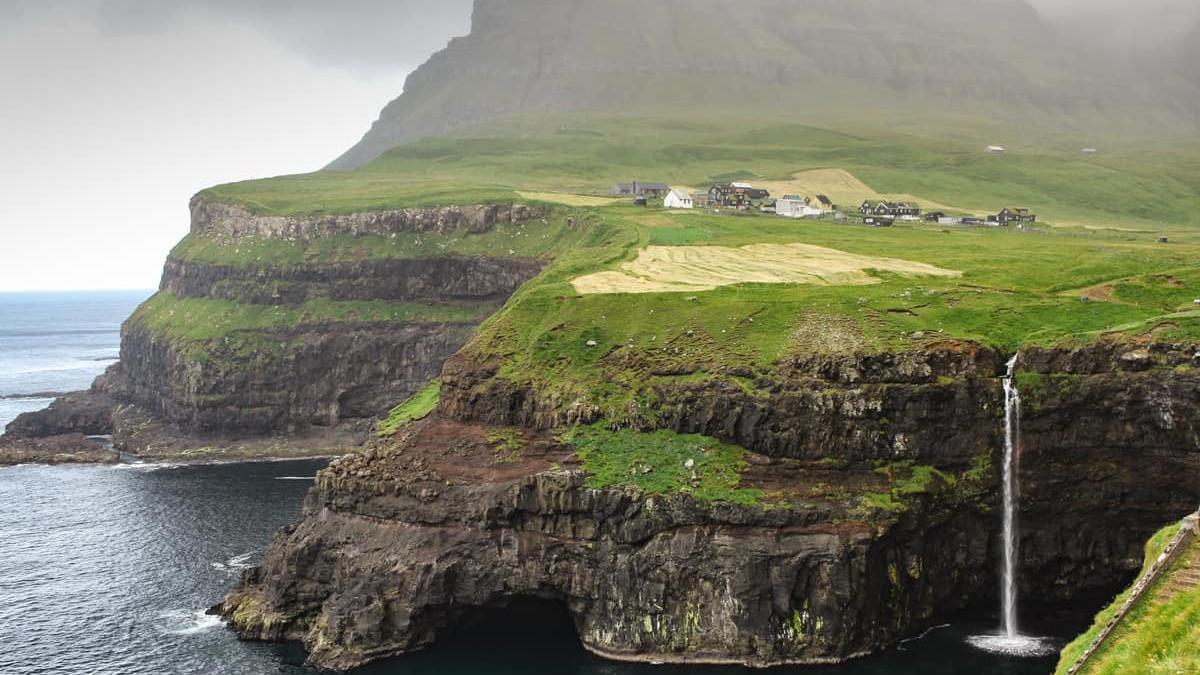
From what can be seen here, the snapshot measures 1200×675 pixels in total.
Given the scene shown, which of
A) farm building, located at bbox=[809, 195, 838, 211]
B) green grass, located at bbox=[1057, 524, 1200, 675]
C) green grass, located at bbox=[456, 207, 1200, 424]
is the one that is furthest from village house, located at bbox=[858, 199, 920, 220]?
green grass, located at bbox=[1057, 524, 1200, 675]

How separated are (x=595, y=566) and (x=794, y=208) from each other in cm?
10881

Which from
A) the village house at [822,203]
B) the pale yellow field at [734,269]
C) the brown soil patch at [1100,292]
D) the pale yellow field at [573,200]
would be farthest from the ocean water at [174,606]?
the village house at [822,203]

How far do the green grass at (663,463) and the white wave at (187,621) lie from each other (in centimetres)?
3043

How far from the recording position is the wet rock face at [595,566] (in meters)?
75.6

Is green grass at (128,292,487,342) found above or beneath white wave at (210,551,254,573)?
above

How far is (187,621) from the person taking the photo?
285 ft

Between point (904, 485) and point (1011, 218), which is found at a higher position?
point (1011, 218)

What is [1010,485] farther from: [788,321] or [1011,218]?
[1011,218]

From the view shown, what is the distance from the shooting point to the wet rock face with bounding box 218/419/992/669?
2977 inches

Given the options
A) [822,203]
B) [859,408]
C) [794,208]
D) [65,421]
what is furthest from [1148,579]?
[65,421]

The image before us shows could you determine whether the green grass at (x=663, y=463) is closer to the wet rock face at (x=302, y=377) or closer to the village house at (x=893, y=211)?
the wet rock face at (x=302, y=377)

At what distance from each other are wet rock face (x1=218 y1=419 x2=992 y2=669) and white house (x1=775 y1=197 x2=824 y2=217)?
3914 inches

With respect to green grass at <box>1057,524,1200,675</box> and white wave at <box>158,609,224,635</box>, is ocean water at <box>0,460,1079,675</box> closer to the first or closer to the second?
white wave at <box>158,609,224,635</box>


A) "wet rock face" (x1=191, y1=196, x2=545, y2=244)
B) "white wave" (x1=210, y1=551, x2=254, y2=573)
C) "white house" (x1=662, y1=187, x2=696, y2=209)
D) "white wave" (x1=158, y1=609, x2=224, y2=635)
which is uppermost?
"white house" (x1=662, y1=187, x2=696, y2=209)
